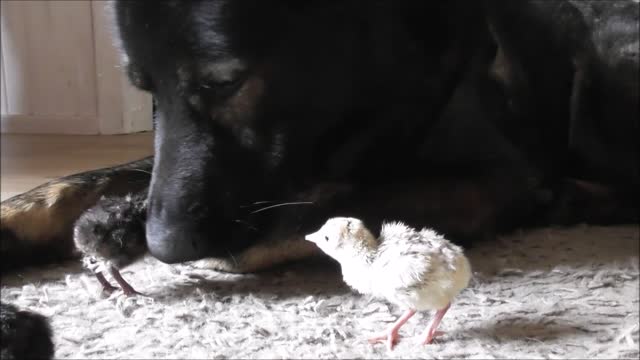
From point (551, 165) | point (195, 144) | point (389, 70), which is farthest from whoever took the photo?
point (551, 165)

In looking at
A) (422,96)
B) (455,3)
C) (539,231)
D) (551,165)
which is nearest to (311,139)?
(422,96)

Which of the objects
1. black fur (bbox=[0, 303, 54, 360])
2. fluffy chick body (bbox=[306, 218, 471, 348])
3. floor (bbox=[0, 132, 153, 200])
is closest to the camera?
black fur (bbox=[0, 303, 54, 360])

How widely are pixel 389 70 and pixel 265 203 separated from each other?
38 centimetres

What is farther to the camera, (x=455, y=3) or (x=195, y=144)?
(x=455, y=3)

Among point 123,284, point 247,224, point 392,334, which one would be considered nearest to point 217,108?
point 247,224

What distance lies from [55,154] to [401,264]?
22.9 inches

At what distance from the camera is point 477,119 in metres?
1.64

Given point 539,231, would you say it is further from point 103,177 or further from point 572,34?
point 103,177

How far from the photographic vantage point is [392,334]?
104cm

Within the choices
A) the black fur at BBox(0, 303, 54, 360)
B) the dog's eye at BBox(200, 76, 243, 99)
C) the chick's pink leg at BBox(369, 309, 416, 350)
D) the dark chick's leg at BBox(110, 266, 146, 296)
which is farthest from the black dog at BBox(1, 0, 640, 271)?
the black fur at BBox(0, 303, 54, 360)

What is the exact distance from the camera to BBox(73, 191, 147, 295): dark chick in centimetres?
119

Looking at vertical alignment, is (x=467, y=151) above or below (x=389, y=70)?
below

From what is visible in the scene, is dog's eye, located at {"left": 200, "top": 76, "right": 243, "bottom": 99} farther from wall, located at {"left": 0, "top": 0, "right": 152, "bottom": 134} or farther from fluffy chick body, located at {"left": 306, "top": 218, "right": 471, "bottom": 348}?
fluffy chick body, located at {"left": 306, "top": 218, "right": 471, "bottom": 348}

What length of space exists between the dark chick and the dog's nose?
0.18 ft
